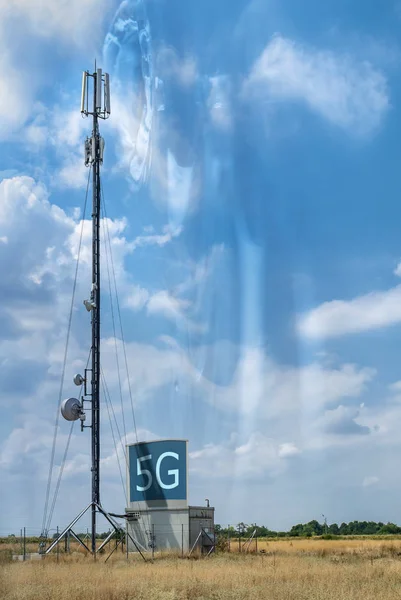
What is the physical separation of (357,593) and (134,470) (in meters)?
28.1

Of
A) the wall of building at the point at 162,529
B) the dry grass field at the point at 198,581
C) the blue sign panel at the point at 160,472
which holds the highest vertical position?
the blue sign panel at the point at 160,472

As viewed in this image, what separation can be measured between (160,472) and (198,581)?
20.8 m

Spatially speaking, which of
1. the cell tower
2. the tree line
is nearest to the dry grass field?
the cell tower

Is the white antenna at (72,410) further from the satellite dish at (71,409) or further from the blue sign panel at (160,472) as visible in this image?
the blue sign panel at (160,472)

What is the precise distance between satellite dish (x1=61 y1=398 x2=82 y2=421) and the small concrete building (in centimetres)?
625

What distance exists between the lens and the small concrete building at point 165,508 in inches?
2009

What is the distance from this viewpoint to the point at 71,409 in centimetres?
4875

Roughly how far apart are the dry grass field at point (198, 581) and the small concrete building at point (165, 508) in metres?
8.65

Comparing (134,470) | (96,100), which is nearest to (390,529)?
(134,470)

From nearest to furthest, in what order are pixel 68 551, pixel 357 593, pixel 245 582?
pixel 357 593
pixel 245 582
pixel 68 551

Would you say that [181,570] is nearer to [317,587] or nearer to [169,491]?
[317,587]

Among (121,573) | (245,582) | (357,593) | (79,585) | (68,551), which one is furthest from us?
(68,551)

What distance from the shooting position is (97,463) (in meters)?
48.8

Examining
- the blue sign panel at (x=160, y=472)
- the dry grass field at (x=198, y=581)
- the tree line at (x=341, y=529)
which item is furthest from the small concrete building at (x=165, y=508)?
the tree line at (x=341, y=529)
